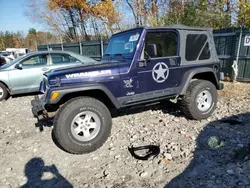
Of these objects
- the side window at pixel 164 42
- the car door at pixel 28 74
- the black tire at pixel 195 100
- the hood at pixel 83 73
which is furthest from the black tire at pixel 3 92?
the black tire at pixel 195 100

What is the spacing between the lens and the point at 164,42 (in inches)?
154

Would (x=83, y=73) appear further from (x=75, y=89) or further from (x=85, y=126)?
(x=85, y=126)

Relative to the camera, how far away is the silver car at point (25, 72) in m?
6.35

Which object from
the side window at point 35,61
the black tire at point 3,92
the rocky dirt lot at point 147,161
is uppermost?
the side window at point 35,61

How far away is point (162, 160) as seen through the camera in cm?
293

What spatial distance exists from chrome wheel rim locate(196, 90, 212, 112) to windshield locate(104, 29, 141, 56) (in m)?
1.79

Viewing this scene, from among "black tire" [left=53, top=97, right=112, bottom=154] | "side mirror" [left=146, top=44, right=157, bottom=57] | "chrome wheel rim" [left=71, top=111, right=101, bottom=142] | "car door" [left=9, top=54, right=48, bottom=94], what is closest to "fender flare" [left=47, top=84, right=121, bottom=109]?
"black tire" [left=53, top=97, right=112, bottom=154]

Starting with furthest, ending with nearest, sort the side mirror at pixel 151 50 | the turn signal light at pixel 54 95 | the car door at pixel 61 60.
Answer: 1. the car door at pixel 61 60
2. the side mirror at pixel 151 50
3. the turn signal light at pixel 54 95

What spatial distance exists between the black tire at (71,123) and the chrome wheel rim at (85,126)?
0.03 metres

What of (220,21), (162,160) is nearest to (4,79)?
(162,160)

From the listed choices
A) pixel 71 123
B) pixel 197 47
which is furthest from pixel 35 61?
pixel 197 47

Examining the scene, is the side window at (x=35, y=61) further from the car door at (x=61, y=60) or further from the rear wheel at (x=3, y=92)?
the rear wheel at (x=3, y=92)

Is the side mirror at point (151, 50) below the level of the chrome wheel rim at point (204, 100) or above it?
above

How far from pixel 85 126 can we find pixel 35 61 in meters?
4.45
